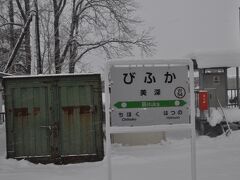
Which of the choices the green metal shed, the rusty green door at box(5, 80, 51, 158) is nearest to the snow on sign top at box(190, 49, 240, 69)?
the green metal shed

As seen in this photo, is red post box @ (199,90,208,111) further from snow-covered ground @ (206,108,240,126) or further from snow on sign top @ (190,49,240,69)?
snow on sign top @ (190,49,240,69)

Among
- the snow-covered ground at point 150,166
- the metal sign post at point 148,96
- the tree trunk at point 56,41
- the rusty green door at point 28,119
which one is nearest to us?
the metal sign post at point 148,96

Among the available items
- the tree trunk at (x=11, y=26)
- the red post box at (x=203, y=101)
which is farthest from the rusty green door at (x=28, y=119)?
the tree trunk at (x=11, y=26)

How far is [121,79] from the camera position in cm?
626

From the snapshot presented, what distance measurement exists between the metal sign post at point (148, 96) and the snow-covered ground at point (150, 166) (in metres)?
2.17

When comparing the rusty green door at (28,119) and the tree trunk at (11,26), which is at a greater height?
the tree trunk at (11,26)

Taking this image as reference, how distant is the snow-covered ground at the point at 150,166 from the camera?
839cm

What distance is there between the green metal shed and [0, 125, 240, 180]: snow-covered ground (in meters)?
0.47

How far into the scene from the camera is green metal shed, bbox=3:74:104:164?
422 inches

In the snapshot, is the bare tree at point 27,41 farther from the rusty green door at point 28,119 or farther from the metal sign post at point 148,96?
the metal sign post at point 148,96

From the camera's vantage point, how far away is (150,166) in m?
9.32

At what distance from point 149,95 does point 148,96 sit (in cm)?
2

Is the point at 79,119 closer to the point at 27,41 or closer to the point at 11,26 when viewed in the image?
the point at 27,41

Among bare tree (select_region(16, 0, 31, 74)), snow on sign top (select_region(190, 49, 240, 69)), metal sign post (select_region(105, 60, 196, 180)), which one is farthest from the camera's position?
bare tree (select_region(16, 0, 31, 74))
